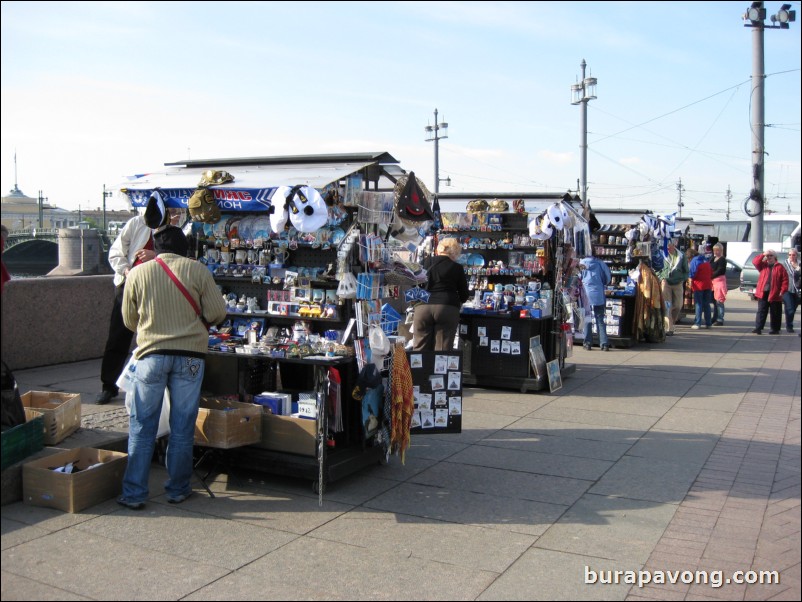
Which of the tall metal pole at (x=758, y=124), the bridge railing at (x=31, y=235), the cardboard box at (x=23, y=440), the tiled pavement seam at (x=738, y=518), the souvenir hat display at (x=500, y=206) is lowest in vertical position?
the tiled pavement seam at (x=738, y=518)

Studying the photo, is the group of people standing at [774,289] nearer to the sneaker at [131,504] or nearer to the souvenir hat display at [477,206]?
the souvenir hat display at [477,206]

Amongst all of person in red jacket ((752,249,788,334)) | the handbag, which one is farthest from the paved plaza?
person in red jacket ((752,249,788,334))

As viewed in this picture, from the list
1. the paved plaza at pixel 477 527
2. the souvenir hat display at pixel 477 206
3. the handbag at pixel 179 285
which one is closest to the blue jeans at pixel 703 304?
the souvenir hat display at pixel 477 206

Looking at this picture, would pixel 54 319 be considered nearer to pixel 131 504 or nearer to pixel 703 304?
pixel 131 504

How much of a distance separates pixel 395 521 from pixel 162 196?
11.9 ft

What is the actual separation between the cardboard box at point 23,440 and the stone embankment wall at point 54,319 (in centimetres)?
403

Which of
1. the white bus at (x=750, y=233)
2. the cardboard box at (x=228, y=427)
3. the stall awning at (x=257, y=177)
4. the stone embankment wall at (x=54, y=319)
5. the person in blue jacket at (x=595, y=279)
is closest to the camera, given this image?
the cardboard box at (x=228, y=427)

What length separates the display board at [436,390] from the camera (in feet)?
20.8

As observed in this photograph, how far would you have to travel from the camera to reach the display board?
6328mm

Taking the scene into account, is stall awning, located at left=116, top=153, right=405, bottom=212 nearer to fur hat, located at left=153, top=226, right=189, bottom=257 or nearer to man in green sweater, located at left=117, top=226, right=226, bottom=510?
fur hat, located at left=153, top=226, right=189, bottom=257

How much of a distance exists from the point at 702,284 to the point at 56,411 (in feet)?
48.9

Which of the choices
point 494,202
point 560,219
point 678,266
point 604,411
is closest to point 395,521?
point 604,411

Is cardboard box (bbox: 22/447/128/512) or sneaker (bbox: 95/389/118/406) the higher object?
sneaker (bbox: 95/389/118/406)

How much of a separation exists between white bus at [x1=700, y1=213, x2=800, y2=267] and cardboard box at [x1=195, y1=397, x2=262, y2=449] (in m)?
24.6
